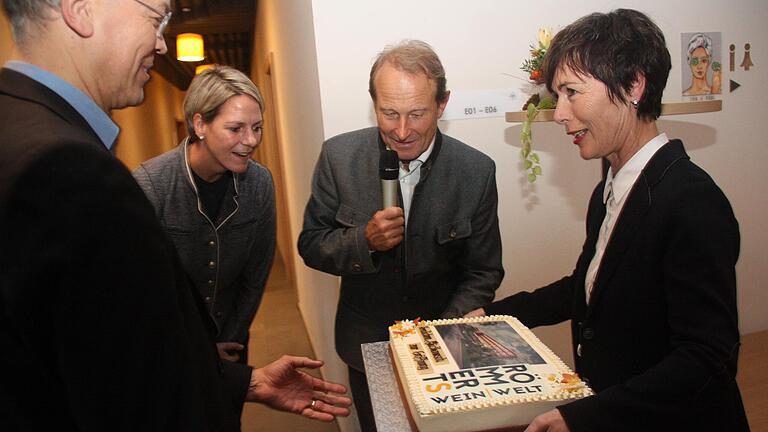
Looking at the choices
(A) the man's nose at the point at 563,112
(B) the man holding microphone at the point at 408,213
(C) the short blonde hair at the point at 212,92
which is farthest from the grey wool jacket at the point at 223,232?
(A) the man's nose at the point at 563,112

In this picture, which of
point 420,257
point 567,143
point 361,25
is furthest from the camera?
point 567,143

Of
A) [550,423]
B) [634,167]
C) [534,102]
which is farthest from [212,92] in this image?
[550,423]

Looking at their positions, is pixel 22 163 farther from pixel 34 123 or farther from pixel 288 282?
pixel 288 282

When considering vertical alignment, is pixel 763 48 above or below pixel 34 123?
above

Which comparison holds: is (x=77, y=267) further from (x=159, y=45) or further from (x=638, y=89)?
(x=638, y=89)

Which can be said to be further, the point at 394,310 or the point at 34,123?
the point at 394,310

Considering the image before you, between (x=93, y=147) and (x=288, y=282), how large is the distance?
19.8 ft

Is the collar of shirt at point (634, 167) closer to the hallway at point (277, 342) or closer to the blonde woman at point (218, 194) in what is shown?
the blonde woman at point (218, 194)

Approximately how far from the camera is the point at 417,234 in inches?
70.2

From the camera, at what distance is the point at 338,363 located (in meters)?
2.79

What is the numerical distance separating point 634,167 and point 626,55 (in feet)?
0.85

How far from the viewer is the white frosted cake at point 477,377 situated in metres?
0.94

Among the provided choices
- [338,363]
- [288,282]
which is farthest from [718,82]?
[288,282]

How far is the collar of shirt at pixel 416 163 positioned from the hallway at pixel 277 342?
1.94 metres
